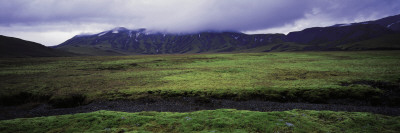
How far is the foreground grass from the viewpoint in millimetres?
14047

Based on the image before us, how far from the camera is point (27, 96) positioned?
99.3 feet

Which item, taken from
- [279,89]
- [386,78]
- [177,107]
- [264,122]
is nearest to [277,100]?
[279,89]

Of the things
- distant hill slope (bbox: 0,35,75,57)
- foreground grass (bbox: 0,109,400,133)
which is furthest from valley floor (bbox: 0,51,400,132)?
distant hill slope (bbox: 0,35,75,57)

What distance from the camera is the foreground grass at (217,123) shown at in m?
14.0

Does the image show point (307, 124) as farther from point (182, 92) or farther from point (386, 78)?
point (386, 78)

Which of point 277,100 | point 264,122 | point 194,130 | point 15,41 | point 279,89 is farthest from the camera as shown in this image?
point 15,41

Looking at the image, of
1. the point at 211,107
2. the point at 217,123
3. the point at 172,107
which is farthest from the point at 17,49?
the point at 217,123

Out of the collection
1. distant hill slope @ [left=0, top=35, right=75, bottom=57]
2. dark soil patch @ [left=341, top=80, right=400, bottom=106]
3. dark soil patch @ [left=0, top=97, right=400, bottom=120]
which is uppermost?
distant hill slope @ [left=0, top=35, right=75, bottom=57]

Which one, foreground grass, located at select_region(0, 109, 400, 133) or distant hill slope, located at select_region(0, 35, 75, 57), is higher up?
distant hill slope, located at select_region(0, 35, 75, 57)

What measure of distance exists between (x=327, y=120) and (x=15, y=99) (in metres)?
45.1

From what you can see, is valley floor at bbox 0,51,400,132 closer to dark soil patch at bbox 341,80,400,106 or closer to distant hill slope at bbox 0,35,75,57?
dark soil patch at bbox 341,80,400,106

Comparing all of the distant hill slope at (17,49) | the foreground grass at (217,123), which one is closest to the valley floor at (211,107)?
the foreground grass at (217,123)

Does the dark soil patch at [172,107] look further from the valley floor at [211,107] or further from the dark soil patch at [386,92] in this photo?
the dark soil patch at [386,92]

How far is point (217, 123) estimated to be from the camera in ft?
48.6
